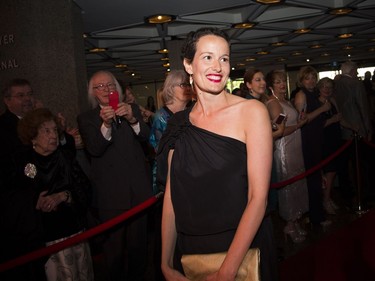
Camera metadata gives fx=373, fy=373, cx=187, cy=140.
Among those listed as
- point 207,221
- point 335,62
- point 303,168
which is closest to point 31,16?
point 303,168

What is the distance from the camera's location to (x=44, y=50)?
5266 millimetres

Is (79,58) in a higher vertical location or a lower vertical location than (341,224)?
higher

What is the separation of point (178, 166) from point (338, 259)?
2.90 m

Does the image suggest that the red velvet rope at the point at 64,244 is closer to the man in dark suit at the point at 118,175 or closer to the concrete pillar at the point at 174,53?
the man in dark suit at the point at 118,175

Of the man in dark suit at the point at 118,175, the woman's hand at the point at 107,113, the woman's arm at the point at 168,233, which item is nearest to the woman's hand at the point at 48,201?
the man in dark suit at the point at 118,175

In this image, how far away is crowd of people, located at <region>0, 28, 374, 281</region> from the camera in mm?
1728

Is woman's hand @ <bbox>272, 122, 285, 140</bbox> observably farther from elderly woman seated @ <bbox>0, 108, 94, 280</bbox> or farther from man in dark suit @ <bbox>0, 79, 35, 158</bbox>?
man in dark suit @ <bbox>0, 79, 35, 158</bbox>

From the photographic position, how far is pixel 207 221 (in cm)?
177

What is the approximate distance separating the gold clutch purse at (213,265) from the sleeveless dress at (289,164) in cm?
329

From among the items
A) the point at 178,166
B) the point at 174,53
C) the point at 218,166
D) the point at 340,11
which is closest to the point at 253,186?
the point at 218,166

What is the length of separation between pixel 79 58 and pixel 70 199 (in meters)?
3.01

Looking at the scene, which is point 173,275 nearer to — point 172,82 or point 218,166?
point 218,166

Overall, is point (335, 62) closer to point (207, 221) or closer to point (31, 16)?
point (31, 16)

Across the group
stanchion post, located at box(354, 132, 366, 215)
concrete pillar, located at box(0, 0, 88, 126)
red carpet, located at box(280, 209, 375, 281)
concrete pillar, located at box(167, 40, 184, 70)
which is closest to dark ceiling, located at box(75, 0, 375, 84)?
concrete pillar, located at box(167, 40, 184, 70)
